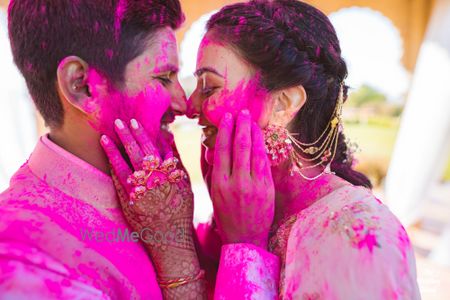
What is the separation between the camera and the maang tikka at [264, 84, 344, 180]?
4.78 feet

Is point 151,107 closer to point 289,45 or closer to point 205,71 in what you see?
point 205,71

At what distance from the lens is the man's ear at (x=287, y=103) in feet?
4.81

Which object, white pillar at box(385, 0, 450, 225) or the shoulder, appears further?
white pillar at box(385, 0, 450, 225)

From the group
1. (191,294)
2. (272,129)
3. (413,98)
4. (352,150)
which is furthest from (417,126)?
(191,294)

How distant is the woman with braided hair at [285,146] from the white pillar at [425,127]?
10.6ft

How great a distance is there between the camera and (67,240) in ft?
3.92

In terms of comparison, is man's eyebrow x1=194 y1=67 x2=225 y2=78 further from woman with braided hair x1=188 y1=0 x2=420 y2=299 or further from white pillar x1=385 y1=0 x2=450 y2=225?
white pillar x1=385 y1=0 x2=450 y2=225

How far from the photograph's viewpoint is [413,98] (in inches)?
182

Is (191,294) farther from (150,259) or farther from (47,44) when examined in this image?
(47,44)

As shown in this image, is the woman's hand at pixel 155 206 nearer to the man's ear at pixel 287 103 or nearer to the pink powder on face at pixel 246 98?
the pink powder on face at pixel 246 98

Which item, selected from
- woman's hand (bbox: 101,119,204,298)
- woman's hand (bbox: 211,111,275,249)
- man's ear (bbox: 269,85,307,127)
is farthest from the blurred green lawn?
woman's hand (bbox: 101,119,204,298)

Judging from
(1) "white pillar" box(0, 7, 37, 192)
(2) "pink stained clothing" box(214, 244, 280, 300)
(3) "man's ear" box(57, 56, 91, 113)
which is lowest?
(1) "white pillar" box(0, 7, 37, 192)

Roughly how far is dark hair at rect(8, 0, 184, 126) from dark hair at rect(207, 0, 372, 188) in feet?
0.87

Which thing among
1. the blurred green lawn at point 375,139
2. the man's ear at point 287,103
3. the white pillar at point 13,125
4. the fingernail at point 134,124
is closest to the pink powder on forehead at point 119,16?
the fingernail at point 134,124
